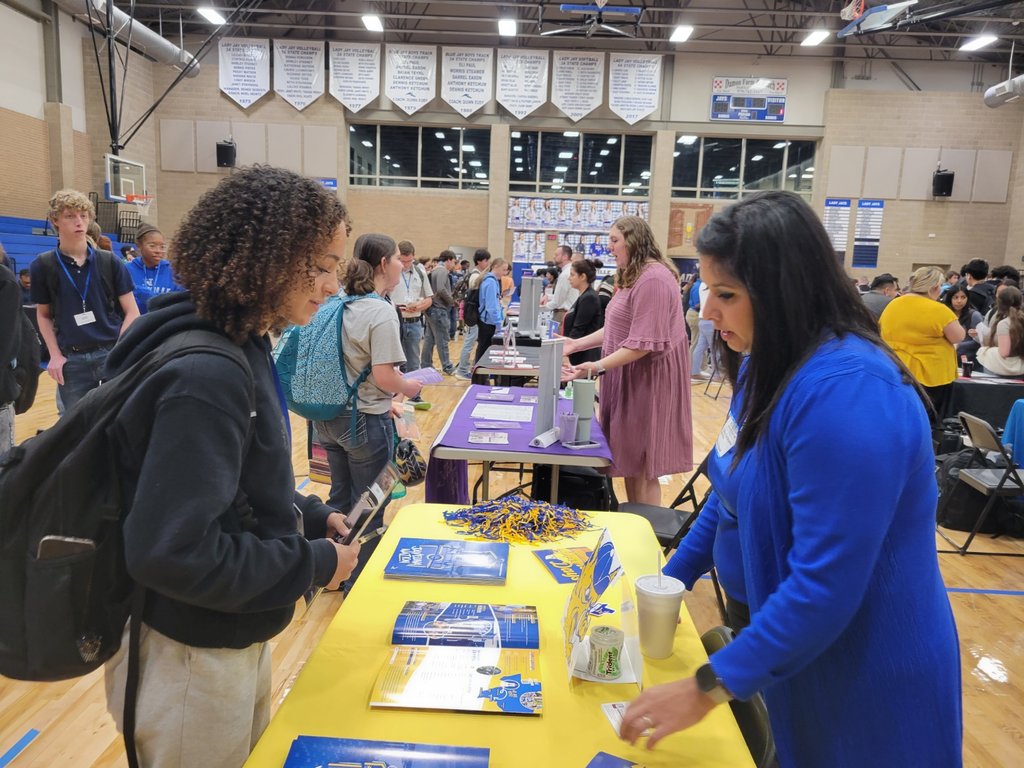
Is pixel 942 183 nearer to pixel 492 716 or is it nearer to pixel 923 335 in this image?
pixel 923 335

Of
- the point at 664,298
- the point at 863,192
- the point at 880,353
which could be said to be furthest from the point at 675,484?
the point at 863,192

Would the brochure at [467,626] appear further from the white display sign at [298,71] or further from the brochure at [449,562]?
the white display sign at [298,71]

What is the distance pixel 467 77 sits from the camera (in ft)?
43.0

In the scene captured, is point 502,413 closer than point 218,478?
No

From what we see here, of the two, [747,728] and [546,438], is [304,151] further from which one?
[747,728]

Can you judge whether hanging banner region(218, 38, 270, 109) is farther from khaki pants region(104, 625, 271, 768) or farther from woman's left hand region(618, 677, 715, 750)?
woman's left hand region(618, 677, 715, 750)

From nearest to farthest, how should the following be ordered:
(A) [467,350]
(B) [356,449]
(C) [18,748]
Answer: (C) [18,748] → (B) [356,449] → (A) [467,350]

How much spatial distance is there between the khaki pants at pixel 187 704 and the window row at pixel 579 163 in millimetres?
13829

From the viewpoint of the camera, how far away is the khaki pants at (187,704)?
1022 mm

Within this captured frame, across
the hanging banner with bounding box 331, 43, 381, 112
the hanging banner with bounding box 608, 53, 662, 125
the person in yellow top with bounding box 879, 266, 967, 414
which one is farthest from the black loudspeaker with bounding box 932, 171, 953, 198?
the hanging banner with bounding box 331, 43, 381, 112

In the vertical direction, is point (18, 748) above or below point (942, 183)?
below

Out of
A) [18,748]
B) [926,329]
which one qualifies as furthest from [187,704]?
[926,329]

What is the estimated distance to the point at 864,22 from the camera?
927 centimetres

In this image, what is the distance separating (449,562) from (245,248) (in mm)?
856
